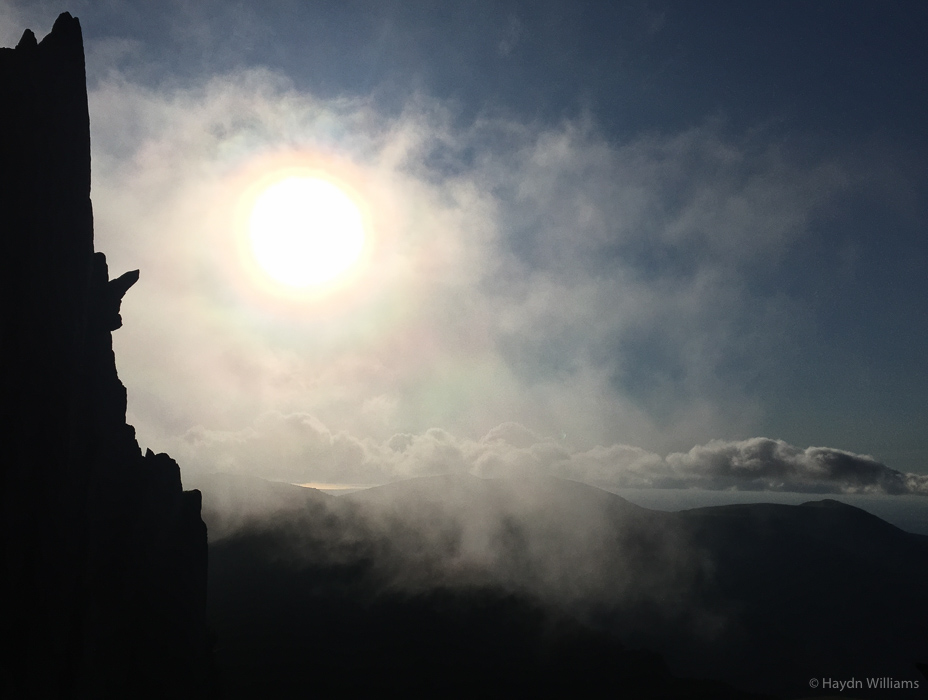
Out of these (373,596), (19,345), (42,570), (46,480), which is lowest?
(373,596)

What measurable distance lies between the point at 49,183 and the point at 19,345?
18996 millimetres

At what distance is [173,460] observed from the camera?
90.9 m

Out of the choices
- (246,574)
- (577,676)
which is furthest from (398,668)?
(246,574)

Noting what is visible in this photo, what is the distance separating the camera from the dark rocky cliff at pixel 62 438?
47.6 metres

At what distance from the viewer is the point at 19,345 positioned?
159ft

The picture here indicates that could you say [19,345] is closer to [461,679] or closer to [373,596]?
[461,679]

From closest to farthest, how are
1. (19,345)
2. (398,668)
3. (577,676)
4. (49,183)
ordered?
(19,345) < (49,183) < (398,668) < (577,676)

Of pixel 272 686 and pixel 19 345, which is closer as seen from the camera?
pixel 19 345

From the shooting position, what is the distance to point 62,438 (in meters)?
53.3

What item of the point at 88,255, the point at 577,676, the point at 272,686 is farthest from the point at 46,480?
the point at 577,676

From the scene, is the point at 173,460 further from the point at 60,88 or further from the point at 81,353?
the point at 60,88

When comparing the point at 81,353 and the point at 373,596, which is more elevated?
the point at 81,353

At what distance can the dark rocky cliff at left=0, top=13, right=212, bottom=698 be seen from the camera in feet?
156

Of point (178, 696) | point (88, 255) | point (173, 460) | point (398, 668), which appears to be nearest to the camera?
point (88, 255)
